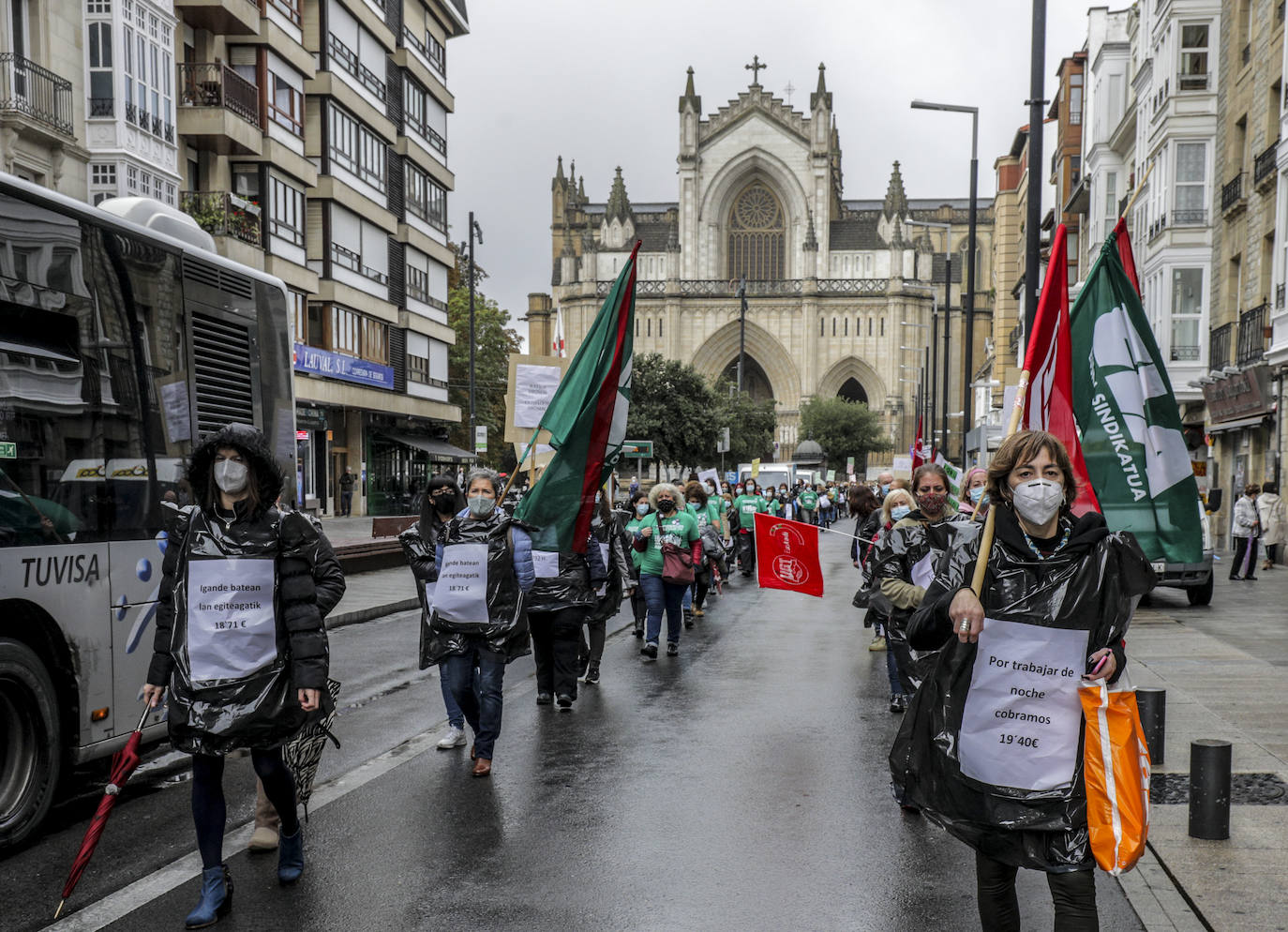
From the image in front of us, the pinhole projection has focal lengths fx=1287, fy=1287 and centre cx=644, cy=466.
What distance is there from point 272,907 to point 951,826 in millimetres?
2543

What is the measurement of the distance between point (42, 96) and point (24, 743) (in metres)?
20.1

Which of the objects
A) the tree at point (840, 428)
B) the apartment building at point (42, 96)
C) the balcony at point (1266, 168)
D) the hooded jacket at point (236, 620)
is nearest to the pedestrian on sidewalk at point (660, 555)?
A: the hooded jacket at point (236, 620)

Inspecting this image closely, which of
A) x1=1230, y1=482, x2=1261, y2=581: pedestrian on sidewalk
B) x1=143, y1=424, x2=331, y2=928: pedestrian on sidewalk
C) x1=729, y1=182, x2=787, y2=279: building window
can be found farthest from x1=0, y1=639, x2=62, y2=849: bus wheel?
x1=729, y1=182, x2=787, y2=279: building window

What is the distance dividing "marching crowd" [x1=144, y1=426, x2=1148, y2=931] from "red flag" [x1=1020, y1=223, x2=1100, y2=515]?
1.47 feet

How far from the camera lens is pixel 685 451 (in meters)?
60.5

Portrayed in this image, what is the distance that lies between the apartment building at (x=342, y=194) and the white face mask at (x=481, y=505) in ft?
58.4

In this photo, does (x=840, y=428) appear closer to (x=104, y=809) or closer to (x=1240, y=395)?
(x=1240, y=395)

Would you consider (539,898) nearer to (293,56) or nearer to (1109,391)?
(1109,391)

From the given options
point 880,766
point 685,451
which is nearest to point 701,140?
point 685,451

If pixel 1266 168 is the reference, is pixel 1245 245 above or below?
below

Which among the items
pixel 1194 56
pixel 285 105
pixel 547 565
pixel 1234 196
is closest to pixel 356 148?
pixel 285 105

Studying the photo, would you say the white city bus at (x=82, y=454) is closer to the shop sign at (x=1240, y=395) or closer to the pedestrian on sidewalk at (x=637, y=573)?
the pedestrian on sidewalk at (x=637, y=573)

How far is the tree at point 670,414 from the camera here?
5922cm

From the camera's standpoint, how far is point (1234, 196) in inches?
1061
